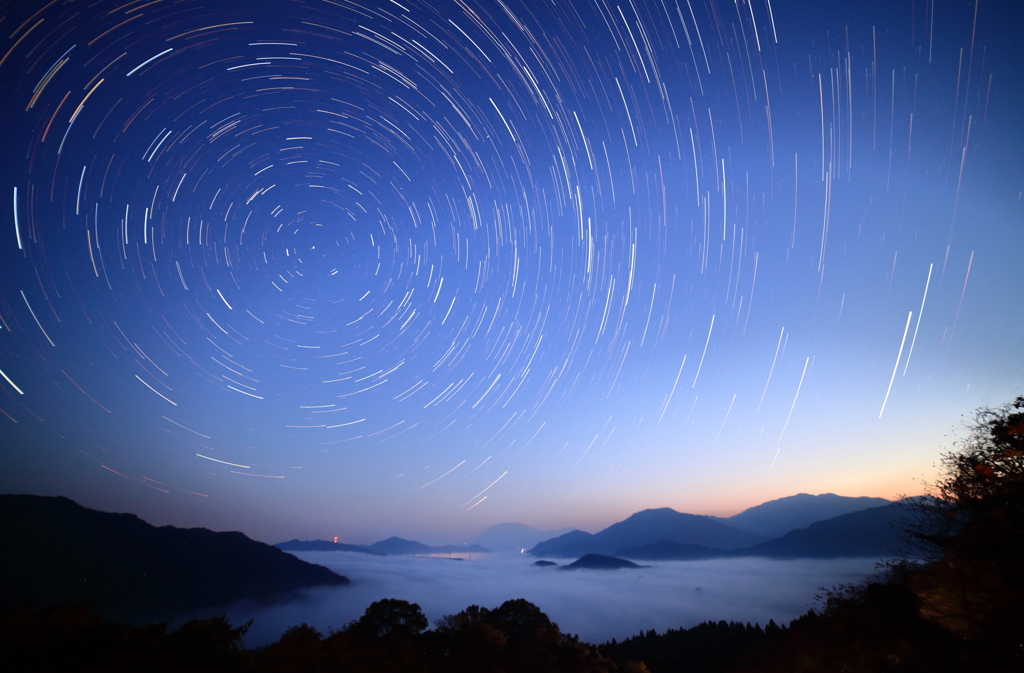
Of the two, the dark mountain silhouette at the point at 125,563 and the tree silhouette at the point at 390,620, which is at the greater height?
the tree silhouette at the point at 390,620

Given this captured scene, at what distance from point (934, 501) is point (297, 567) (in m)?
163

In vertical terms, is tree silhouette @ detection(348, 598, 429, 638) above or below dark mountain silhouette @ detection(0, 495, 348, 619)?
above

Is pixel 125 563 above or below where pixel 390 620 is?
below

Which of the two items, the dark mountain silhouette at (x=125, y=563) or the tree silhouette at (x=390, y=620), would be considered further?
the dark mountain silhouette at (x=125, y=563)

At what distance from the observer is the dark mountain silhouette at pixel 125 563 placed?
8775 centimetres

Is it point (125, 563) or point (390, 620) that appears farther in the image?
point (125, 563)

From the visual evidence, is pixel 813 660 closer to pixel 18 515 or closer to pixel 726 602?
pixel 18 515

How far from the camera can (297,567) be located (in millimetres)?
132875

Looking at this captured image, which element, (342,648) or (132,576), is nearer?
(342,648)

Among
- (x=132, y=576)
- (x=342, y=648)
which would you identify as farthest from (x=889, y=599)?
(x=132, y=576)

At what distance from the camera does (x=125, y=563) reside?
10306cm

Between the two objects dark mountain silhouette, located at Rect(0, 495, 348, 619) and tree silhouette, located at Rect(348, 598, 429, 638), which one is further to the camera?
dark mountain silhouette, located at Rect(0, 495, 348, 619)

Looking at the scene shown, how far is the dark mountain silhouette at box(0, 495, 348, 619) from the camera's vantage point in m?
87.8

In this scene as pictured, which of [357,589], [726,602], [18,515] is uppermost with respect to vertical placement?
[18,515]
